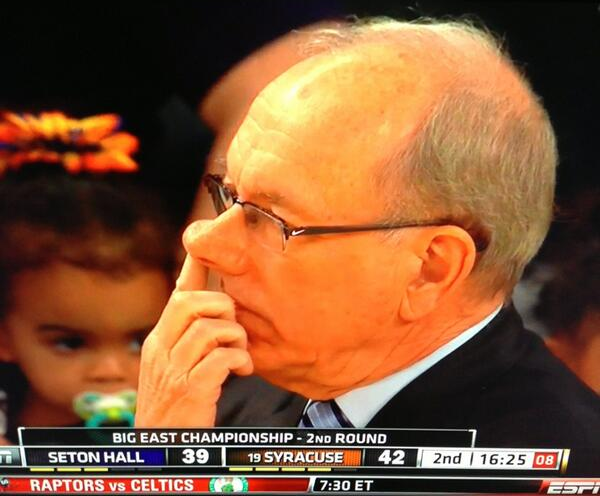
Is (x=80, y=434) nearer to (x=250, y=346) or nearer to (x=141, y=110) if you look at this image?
(x=250, y=346)

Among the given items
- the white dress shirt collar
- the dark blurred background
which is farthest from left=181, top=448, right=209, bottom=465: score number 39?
the dark blurred background

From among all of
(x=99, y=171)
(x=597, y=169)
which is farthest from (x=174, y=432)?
(x=597, y=169)

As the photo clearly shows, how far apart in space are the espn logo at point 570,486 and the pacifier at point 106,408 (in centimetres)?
103

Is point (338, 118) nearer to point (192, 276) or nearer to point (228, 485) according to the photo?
point (192, 276)

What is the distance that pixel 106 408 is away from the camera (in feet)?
5.49

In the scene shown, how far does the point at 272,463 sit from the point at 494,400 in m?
0.55

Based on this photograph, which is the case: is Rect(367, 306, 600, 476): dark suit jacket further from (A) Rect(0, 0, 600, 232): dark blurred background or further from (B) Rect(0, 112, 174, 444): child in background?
(B) Rect(0, 112, 174, 444): child in background

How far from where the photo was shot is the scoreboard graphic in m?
1.71

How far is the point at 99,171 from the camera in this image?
150cm

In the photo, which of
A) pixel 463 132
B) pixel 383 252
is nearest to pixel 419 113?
pixel 463 132

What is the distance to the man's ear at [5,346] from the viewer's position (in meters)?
1.61

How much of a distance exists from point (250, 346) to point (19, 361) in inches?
20.9

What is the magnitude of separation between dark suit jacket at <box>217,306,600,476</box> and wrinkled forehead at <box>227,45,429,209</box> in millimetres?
502

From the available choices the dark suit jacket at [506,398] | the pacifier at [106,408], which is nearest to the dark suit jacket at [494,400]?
the dark suit jacket at [506,398]
